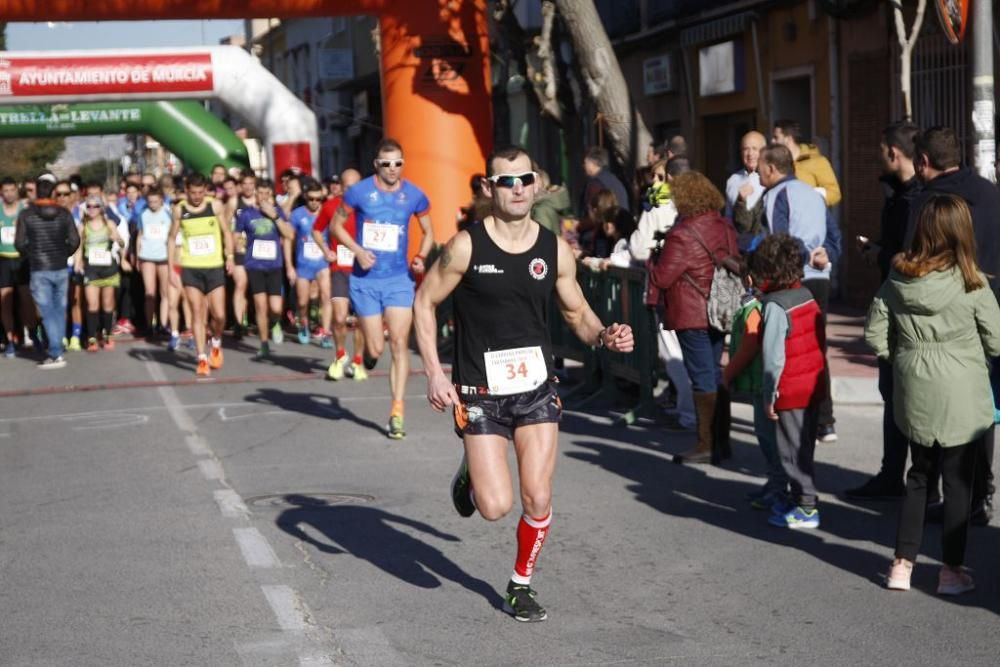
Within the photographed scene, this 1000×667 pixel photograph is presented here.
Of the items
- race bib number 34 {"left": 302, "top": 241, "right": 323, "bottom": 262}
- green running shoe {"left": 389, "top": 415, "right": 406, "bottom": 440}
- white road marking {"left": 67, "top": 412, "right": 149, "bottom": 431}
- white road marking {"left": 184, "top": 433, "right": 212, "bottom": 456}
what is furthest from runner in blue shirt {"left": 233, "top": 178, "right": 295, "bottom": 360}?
green running shoe {"left": 389, "top": 415, "right": 406, "bottom": 440}

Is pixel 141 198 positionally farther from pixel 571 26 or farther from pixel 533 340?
pixel 533 340

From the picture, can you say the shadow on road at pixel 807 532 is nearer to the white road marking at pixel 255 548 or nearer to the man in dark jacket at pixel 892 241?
the man in dark jacket at pixel 892 241

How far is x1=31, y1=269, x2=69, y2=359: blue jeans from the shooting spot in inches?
700

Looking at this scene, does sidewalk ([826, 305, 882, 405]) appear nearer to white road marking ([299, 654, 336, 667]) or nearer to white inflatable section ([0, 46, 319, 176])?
white road marking ([299, 654, 336, 667])

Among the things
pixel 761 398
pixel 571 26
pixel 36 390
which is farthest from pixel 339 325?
pixel 761 398

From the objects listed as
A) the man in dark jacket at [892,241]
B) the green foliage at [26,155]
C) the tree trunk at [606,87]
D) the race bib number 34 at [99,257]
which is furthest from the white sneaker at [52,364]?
the green foliage at [26,155]

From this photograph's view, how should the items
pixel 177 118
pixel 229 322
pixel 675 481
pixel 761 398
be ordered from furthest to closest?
1. pixel 177 118
2. pixel 229 322
3. pixel 675 481
4. pixel 761 398

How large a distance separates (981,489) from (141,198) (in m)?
15.6

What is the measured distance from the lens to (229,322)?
21.6 meters

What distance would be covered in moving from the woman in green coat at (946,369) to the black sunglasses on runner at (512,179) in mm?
1538

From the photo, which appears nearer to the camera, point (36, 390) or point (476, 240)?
point (476, 240)

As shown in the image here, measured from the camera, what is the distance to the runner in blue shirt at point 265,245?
1880 centimetres

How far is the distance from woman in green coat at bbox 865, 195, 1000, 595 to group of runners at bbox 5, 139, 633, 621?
3.93 feet

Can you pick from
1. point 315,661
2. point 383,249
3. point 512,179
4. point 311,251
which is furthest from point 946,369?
point 311,251
